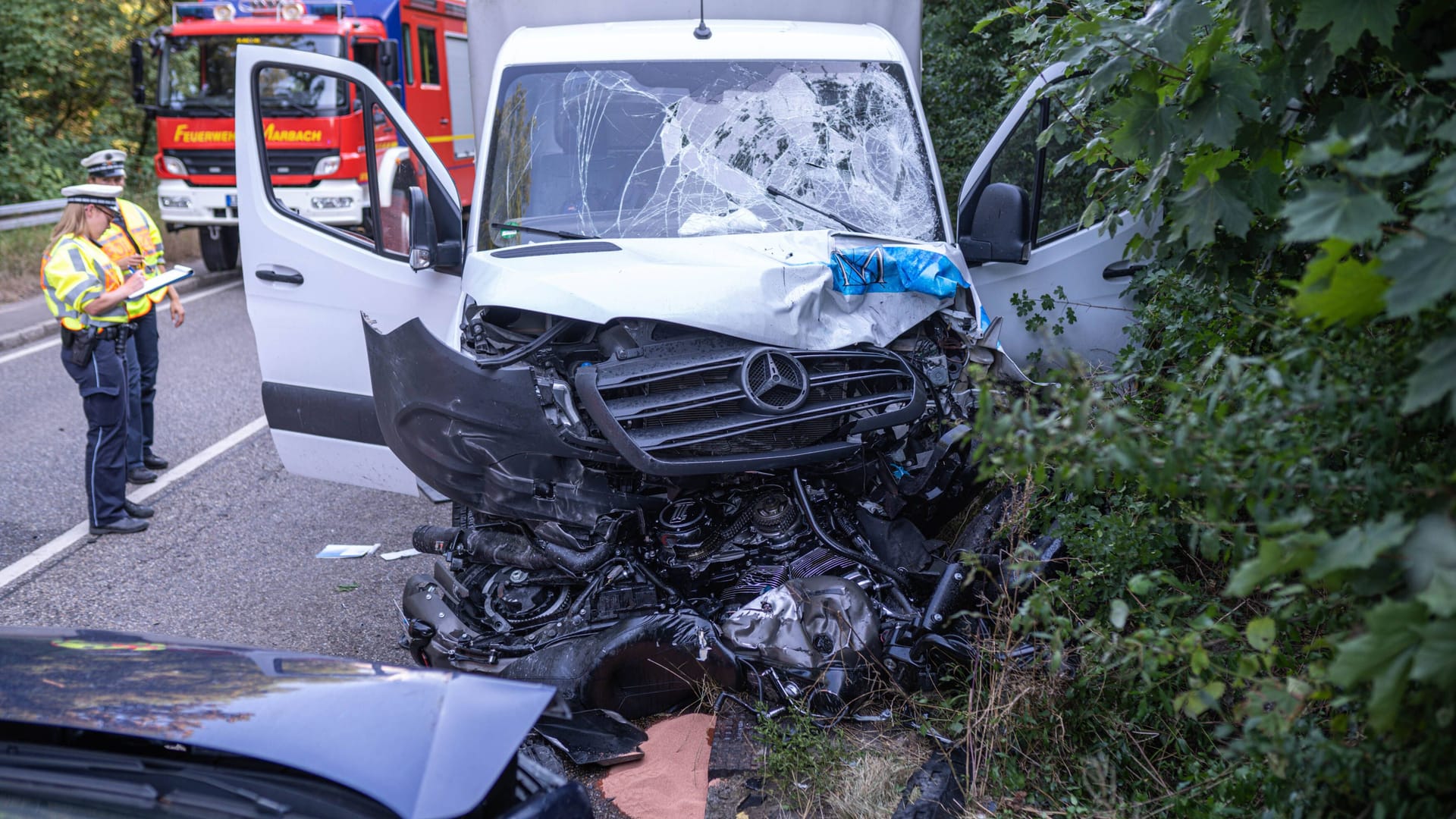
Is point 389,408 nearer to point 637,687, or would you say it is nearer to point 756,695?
point 637,687

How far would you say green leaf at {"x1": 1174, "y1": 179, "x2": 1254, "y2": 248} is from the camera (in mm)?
2891

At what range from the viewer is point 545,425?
377cm

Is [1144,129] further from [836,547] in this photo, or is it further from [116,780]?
[116,780]

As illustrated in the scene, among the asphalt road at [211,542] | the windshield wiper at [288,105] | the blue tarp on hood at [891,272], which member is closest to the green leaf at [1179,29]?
the blue tarp on hood at [891,272]

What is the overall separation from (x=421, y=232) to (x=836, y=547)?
2130 millimetres

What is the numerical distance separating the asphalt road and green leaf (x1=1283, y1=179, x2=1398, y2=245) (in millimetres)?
3816

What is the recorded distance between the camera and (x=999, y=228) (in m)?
4.63

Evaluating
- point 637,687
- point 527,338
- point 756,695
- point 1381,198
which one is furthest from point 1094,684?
point 527,338

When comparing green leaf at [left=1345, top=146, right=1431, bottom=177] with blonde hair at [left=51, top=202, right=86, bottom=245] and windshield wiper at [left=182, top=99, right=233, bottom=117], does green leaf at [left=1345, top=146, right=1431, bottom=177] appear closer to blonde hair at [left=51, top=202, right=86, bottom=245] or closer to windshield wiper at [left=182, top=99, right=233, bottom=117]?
blonde hair at [left=51, top=202, right=86, bottom=245]

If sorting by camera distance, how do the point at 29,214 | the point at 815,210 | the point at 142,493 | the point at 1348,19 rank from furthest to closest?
1. the point at 29,214
2. the point at 142,493
3. the point at 815,210
4. the point at 1348,19

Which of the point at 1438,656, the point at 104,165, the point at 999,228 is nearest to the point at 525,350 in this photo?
the point at 999,228

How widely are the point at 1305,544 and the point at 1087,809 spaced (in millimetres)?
1377

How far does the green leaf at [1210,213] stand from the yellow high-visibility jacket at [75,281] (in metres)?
5.63

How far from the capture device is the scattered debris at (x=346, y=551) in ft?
19.1
